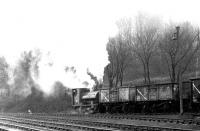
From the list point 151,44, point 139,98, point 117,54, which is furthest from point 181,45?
point 139,98

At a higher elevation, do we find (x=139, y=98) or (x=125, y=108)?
(x=139, y=98)

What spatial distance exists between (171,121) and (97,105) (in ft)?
35.5

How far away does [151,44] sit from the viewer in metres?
36.3

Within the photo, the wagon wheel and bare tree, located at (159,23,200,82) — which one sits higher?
bare tree, located at (159,23,200,82)

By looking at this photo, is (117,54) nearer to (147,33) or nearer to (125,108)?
(147,33)

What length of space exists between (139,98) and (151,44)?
12.6 metres

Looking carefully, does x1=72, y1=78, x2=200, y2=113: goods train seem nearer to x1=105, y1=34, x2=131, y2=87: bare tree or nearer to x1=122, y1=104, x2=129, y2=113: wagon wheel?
x1=122, y1=104, x2=129, y2=113: wagon wheel

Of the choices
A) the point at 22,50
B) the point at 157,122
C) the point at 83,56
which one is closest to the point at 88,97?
the point at 83,56

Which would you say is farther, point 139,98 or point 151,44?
point 151,44

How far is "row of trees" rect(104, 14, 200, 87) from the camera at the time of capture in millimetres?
34188

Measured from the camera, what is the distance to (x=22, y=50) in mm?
45625

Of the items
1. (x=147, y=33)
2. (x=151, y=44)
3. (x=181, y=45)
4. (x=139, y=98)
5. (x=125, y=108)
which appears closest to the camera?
(x=139, y=98)

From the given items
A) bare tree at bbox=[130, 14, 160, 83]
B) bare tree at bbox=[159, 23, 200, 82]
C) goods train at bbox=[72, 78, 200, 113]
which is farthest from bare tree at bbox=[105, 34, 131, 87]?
goods train at bbox=[72, 78, 200, 113]

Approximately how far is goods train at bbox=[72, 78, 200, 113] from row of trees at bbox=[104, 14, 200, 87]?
5732 mm
